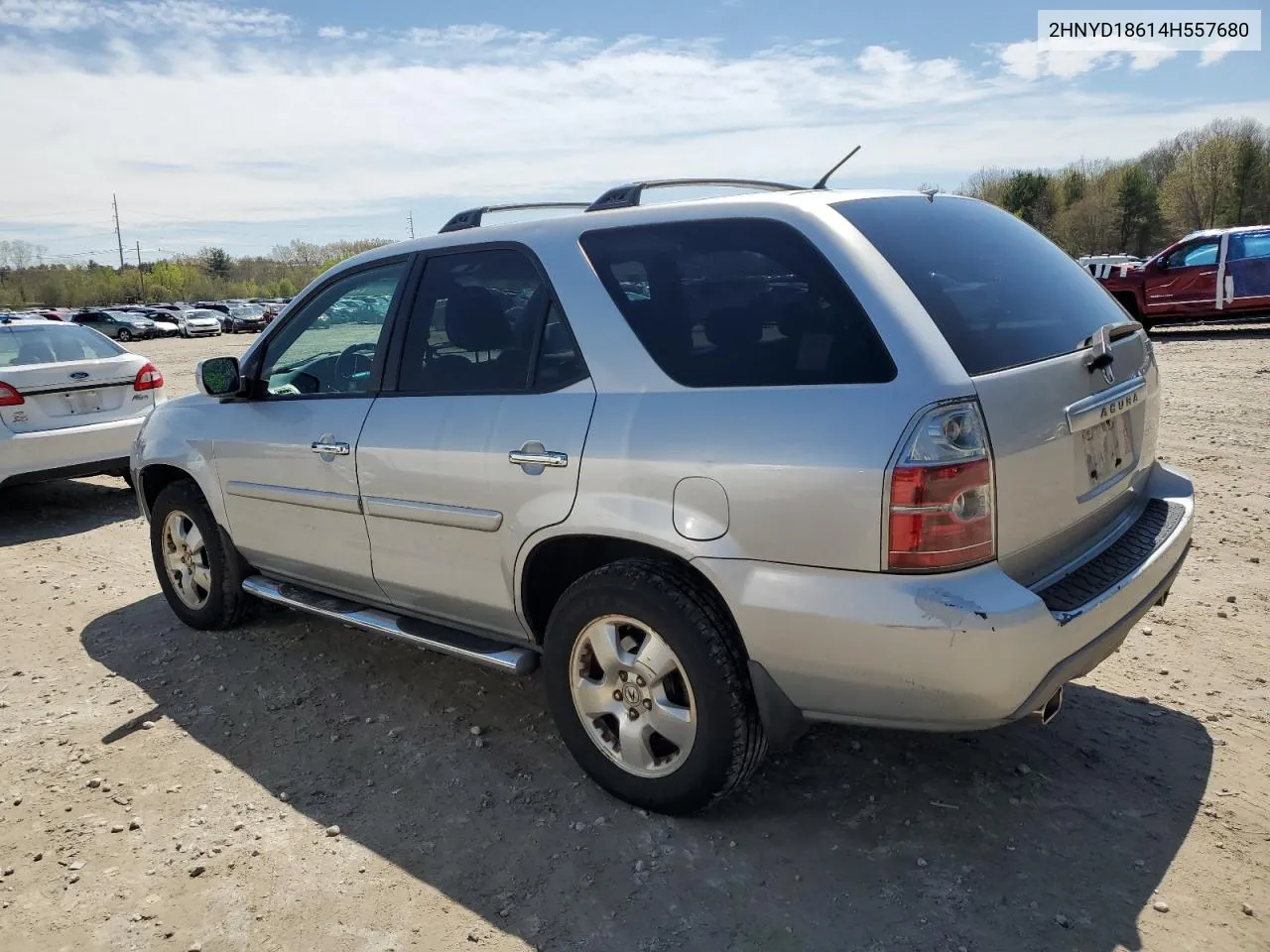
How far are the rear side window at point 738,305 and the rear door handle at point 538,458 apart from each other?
1.41 ft

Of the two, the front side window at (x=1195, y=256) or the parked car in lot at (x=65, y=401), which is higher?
the front side window at (x=1195, y=256)

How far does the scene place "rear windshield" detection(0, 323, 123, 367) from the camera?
7.39 m

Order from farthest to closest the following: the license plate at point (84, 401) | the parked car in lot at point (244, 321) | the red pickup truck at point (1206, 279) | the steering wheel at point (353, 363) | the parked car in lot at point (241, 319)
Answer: the parked car in lot at point (244, 321)
the parked car in lot at point (241, 319)
the red pickup truck at point (1206, 279)
the license plate at point (84, 401)
the steering wheel at point (353, 363)

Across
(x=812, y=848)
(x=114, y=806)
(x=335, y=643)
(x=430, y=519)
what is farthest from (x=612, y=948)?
(x=335, y=643)

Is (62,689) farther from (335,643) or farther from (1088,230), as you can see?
(1088,230)

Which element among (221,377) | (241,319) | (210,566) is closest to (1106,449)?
(221,377)

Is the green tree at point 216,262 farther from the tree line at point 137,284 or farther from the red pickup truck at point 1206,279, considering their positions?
the red pickup truck at point 1206,279

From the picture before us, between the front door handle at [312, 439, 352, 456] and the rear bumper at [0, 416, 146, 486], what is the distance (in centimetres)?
418

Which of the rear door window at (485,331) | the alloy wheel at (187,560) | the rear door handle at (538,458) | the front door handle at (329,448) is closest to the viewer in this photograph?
the rear door handle at (538,458)

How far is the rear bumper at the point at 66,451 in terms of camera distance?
696 cm

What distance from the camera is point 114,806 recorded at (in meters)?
3.24

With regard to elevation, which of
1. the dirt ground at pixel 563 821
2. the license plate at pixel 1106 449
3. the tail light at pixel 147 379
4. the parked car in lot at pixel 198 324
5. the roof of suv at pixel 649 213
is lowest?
the dirt ground at pixel 563 821

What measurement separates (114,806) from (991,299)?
3.29 meters

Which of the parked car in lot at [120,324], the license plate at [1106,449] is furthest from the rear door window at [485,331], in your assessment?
the parked car in lot at [120,324]
